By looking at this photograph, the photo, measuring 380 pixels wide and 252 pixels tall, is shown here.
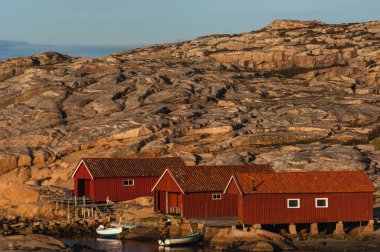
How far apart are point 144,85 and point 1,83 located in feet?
75.5

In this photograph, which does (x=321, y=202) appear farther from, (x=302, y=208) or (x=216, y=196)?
(x=216, y=196)

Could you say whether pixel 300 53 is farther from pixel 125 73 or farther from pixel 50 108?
pixel 50 108

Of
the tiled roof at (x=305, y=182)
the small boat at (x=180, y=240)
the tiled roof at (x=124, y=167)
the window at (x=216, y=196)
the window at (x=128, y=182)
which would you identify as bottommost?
the small boat at (x=180, y=240)

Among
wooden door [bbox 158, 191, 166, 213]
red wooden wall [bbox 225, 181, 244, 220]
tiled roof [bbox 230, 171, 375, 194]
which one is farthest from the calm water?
wooden door [bbox 158, 191, 166, 213]

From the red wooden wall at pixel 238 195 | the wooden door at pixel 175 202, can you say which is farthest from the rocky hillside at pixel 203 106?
the red wooden wall at pixel 238 195

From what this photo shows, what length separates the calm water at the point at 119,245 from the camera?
56.0 m

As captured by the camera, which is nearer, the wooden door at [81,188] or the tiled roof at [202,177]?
the tiled roof at [202,177]

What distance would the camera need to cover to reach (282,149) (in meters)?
88.1

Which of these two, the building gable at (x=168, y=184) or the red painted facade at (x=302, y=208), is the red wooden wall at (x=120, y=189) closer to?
the building gable at (x=168, y=184)

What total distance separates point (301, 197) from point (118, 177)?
23168 millimetres

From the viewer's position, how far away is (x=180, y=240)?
2234 inches

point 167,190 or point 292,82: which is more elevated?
point 292,82

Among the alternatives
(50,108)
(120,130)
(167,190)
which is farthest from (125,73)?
(167,190)

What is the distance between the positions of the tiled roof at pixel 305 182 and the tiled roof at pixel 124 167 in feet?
63.6
